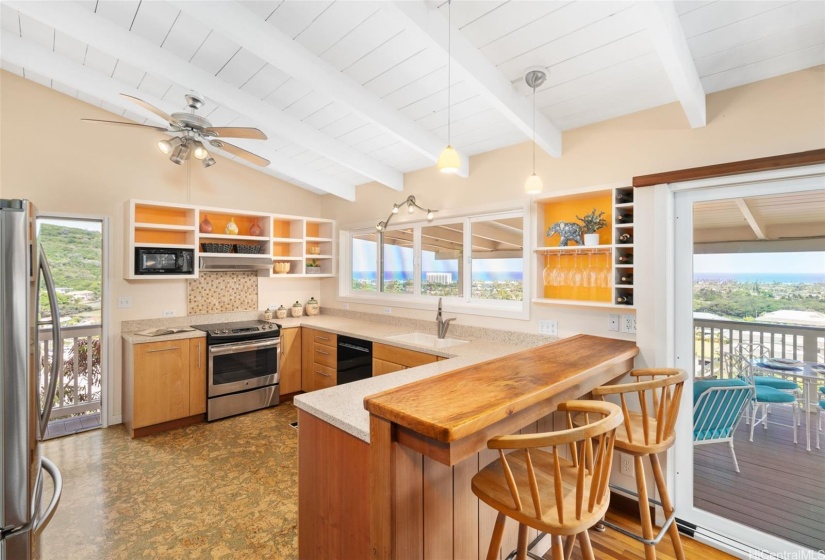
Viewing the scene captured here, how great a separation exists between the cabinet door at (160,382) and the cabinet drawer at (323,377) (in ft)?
4.13

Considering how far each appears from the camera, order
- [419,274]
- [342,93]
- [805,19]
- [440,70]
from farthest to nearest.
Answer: [419,274]
[342,93]
[440,70]
[805,19]

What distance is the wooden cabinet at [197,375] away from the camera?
147 inches

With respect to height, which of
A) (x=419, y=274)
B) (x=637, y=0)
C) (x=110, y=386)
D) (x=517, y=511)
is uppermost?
(x=637, y=0)

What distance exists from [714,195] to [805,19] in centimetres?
84

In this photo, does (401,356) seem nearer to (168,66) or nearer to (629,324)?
(629,324)

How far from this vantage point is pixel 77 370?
386 centimetres

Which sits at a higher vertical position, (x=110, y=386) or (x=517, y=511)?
(x=517, y=511)

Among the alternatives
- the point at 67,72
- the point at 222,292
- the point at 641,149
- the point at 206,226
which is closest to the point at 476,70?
the point at 641,149

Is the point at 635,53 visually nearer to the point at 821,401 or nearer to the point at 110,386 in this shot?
the point at 821,401

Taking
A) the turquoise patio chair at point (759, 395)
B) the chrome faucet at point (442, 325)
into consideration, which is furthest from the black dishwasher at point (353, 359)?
the turquoise patio chair at point (759, 395)

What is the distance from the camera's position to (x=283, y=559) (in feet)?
6.66

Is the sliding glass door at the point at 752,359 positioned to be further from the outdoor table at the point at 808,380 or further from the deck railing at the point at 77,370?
the deck railing at the point at 77,370

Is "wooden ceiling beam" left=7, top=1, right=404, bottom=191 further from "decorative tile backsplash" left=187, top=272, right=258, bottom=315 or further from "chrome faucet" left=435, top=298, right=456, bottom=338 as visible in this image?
"decorative tile backsplash" left=187, top=272, right=258, bottom=315

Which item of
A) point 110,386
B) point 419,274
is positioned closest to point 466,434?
point 419,274
